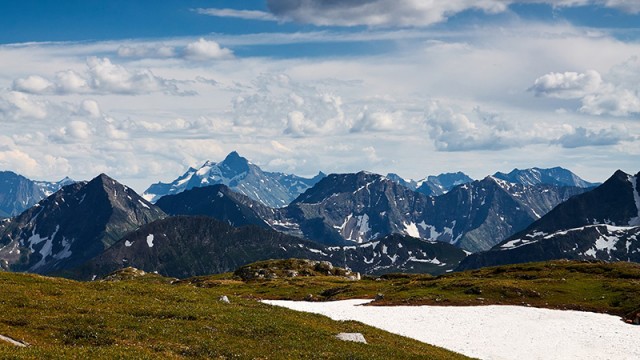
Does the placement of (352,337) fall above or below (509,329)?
above

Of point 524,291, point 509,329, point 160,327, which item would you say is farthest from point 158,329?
point 524,291

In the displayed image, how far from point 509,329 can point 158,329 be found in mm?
53134

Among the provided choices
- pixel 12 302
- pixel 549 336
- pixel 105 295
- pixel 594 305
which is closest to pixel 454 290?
pixel 594 305

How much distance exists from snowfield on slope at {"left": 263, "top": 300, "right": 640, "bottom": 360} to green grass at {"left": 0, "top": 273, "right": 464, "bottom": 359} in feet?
58.0

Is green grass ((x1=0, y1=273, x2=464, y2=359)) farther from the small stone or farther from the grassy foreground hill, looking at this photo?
the small stone

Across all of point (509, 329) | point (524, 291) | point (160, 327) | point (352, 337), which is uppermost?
point (160, 327)

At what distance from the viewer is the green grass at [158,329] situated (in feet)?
120

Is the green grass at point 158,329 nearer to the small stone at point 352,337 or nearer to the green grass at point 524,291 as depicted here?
the small stone at point 352,337

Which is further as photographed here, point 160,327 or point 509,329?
point 509,329

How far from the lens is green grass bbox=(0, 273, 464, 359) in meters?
36.6

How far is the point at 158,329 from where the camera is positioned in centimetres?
4256

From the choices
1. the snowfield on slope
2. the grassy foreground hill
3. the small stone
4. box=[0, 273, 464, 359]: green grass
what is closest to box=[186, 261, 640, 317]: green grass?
the snowfield on slope

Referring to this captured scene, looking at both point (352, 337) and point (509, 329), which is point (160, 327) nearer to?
point (352, 337)

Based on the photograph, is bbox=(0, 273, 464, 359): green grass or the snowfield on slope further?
the snowfield on slope
